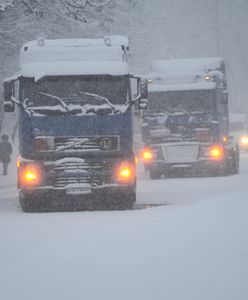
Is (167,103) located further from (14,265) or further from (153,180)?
(14,265)

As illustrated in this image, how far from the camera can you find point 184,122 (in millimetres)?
21109

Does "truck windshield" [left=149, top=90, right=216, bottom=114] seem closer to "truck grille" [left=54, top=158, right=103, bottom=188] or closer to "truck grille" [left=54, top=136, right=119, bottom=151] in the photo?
"truck grille" [left=54, top=136, right=119, bottom=151]

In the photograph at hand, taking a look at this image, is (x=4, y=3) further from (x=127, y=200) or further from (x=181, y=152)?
(x=127, y=200)

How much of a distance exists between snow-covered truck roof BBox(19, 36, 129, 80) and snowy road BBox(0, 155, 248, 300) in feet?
10.4

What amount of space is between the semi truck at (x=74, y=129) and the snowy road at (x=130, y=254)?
1.38 meters

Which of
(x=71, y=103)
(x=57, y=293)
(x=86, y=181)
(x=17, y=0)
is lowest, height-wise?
(x=57, y=293)

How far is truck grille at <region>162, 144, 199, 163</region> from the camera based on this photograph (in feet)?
69.7

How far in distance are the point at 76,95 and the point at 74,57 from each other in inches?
40.8

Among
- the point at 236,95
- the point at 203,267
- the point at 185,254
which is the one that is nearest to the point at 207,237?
the point at 185,254

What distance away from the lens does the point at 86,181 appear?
13672 millimetres

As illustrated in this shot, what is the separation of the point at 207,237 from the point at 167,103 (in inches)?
509

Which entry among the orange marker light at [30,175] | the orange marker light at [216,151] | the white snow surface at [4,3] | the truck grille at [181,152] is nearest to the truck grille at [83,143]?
the orange marker light at [30,175]

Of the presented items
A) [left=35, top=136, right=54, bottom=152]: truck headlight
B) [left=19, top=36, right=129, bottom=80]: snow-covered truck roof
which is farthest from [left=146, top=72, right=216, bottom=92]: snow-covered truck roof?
[left=35, top=136, right=54, bottom=152]: truck headlight

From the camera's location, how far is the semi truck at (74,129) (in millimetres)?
13539
